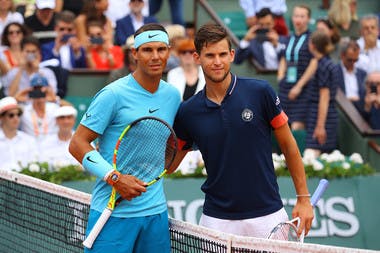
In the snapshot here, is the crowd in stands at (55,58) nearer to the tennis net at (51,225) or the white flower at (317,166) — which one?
the white flower at (317,166)

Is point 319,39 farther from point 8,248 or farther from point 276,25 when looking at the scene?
point 8,248

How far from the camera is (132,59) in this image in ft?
38.8

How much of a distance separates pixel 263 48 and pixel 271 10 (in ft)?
4.87

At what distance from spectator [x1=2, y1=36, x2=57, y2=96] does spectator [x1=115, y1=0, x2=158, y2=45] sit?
1699mm

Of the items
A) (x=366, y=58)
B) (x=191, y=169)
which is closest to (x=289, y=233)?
(x=191, y=169)

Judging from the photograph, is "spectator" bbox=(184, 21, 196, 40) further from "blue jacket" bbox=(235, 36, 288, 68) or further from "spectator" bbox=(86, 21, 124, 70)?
"spectator" bbox=(86, 21, 124, 70)

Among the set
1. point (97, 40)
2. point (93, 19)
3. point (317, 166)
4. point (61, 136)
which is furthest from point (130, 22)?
point (317, 166)

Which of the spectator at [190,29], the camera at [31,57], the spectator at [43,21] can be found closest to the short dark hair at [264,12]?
the spectator at [190,29]

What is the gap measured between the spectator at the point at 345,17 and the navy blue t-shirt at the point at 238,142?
936cm

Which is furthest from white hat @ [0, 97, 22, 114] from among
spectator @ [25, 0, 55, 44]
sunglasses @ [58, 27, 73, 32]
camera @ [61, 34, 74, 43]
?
spectator @ [25, 0, 55, 44]

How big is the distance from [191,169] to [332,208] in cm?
142

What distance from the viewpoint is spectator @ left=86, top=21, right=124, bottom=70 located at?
12.9 metres

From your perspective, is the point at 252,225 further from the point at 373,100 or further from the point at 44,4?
the point at 44,4

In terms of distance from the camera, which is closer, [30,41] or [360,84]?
[30,41]
